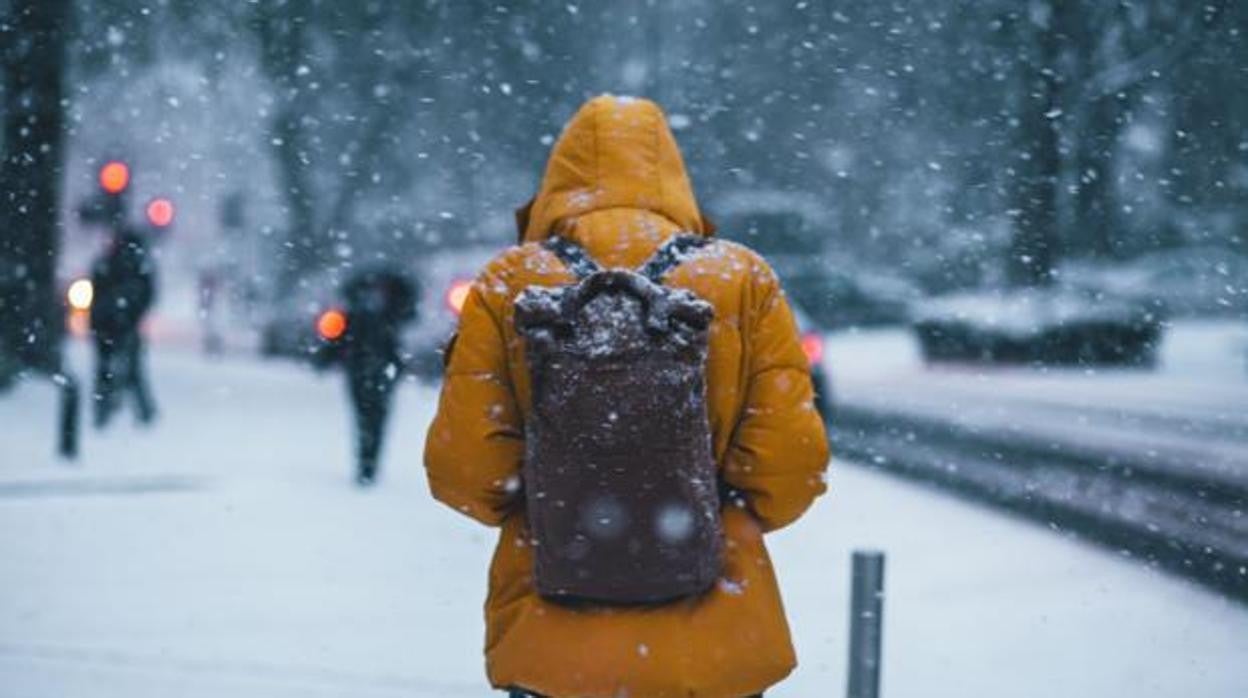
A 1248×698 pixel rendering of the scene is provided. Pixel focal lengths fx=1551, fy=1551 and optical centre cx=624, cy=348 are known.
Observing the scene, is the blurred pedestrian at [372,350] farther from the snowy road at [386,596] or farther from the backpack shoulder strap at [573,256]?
the backpack shoulder strap at [573,256]

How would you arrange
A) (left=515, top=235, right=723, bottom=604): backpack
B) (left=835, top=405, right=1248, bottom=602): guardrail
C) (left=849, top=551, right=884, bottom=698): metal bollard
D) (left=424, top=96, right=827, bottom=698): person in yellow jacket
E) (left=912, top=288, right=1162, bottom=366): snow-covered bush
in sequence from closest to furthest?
(left=515, top=235, right=723, bottom=604): backpack < (left=424, top=96, right=827, bottom=698): person in yellow jacket < (left=849, top=551, right=884, bottom=698): metal bollard < (left=835, top=405, right=1248, bottom=602): guardrail < (left=912, top=288, right=1162, bottom=366): snow-covered bush

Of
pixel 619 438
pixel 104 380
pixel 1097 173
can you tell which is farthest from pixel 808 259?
Answer: pixel 619 438

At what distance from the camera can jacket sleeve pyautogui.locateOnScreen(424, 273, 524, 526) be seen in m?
2.72

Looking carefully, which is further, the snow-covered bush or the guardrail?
the snow-covered bush

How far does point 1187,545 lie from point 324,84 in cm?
1403

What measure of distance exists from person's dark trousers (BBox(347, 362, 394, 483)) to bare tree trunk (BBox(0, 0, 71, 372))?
5152mm

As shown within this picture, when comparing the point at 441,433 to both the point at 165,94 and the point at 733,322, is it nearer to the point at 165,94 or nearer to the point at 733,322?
the point at 733,322

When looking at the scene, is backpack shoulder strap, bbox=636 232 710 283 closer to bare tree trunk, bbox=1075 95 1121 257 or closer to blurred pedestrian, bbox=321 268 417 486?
blurred pedestrian, bbox=321 268 417 486

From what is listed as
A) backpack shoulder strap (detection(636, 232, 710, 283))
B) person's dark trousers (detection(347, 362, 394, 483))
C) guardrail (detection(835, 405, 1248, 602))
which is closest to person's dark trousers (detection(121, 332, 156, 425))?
person's dark trousers (detection(347, 362, 394, 483))

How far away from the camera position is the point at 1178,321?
32.4 metres

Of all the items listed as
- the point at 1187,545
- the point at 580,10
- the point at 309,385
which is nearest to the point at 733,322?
the point at 1187,545

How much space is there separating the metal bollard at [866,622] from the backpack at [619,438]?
4.07 ft

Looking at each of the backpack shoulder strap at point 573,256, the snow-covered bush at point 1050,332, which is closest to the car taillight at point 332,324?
the backpack shoulder strap at point 573,256

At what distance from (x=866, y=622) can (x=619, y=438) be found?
151cm
